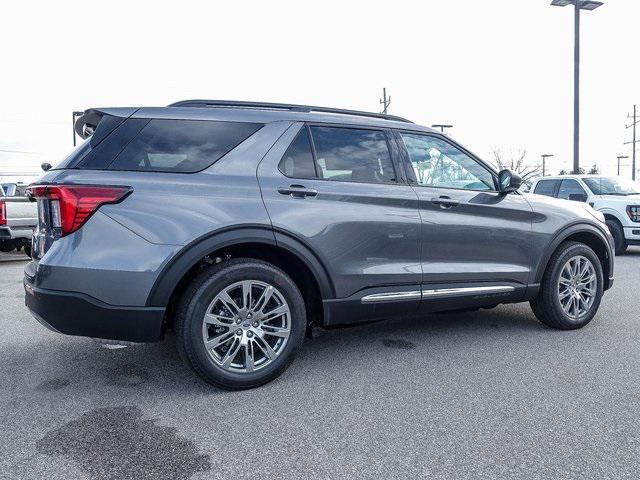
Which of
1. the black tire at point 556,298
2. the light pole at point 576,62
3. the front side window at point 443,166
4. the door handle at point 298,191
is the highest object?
the light pole at point 576,62

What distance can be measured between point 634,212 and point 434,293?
868 cm

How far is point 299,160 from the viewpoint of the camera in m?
3.72

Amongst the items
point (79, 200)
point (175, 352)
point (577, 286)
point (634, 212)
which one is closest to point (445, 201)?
point (577, 286)

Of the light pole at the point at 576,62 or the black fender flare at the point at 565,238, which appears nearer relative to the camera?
the black fender flare at the point at 565,238

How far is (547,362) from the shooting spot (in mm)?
3943

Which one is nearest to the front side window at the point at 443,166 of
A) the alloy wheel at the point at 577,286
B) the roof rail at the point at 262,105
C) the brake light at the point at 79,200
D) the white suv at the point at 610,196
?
the roof rail at the point at 262,105

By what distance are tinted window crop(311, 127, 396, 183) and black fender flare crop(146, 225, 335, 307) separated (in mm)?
584

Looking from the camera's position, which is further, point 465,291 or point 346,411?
point 465,291

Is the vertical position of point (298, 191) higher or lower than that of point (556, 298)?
higher

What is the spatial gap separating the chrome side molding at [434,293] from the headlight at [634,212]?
310 inches

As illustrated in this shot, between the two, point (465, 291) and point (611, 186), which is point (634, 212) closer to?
point (611, 186)

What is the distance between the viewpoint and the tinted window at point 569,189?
1178 cm

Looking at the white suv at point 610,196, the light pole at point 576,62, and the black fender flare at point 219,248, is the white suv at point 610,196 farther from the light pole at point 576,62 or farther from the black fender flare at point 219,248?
the black fender flare at point 219,248

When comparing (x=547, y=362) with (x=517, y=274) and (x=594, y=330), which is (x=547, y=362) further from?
(x=594, y=330)
